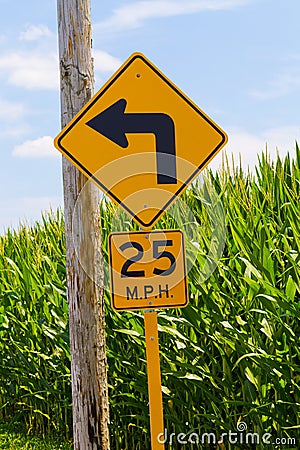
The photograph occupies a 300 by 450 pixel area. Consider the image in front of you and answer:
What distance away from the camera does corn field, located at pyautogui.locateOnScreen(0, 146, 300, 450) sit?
13.7 ft

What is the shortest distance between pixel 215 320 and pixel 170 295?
2.84ft

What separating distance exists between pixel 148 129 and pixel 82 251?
1032 millimetres

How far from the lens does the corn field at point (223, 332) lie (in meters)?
4.18

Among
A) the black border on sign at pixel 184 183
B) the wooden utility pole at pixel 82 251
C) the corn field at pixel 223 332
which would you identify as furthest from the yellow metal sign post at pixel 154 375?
the wooden utility pole at pixel 82 251

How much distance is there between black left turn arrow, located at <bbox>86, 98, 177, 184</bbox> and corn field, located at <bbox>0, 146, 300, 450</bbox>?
2.86 feet

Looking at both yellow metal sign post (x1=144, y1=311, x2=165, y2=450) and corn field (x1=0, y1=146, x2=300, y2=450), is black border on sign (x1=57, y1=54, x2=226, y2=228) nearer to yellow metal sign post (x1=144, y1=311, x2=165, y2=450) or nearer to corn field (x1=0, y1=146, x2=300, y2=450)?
yellow metal sign post (x1=144, y1=311, x2=165, y2=450)

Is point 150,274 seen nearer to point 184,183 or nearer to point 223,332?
point 184,183

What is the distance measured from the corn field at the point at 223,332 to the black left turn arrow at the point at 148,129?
0.87 m

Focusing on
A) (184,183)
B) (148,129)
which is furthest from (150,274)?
(148,129)

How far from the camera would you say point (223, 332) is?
14.2 feet

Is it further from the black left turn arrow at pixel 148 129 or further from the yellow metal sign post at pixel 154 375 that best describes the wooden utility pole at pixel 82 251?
the yellow metal sign post at pixel 154 375

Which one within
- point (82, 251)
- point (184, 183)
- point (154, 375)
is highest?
point (184, 183)

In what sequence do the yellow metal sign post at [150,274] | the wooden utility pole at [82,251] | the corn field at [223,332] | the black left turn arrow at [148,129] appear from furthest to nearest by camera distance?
the wooden utility pole at [82,251], the corn field at [223,332], the black left turn arrow at [148,129], the yellow metal sign post at [150,274]

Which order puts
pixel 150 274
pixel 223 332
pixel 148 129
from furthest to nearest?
pixel 223 332
pixel 148 129
pixel 150 274
